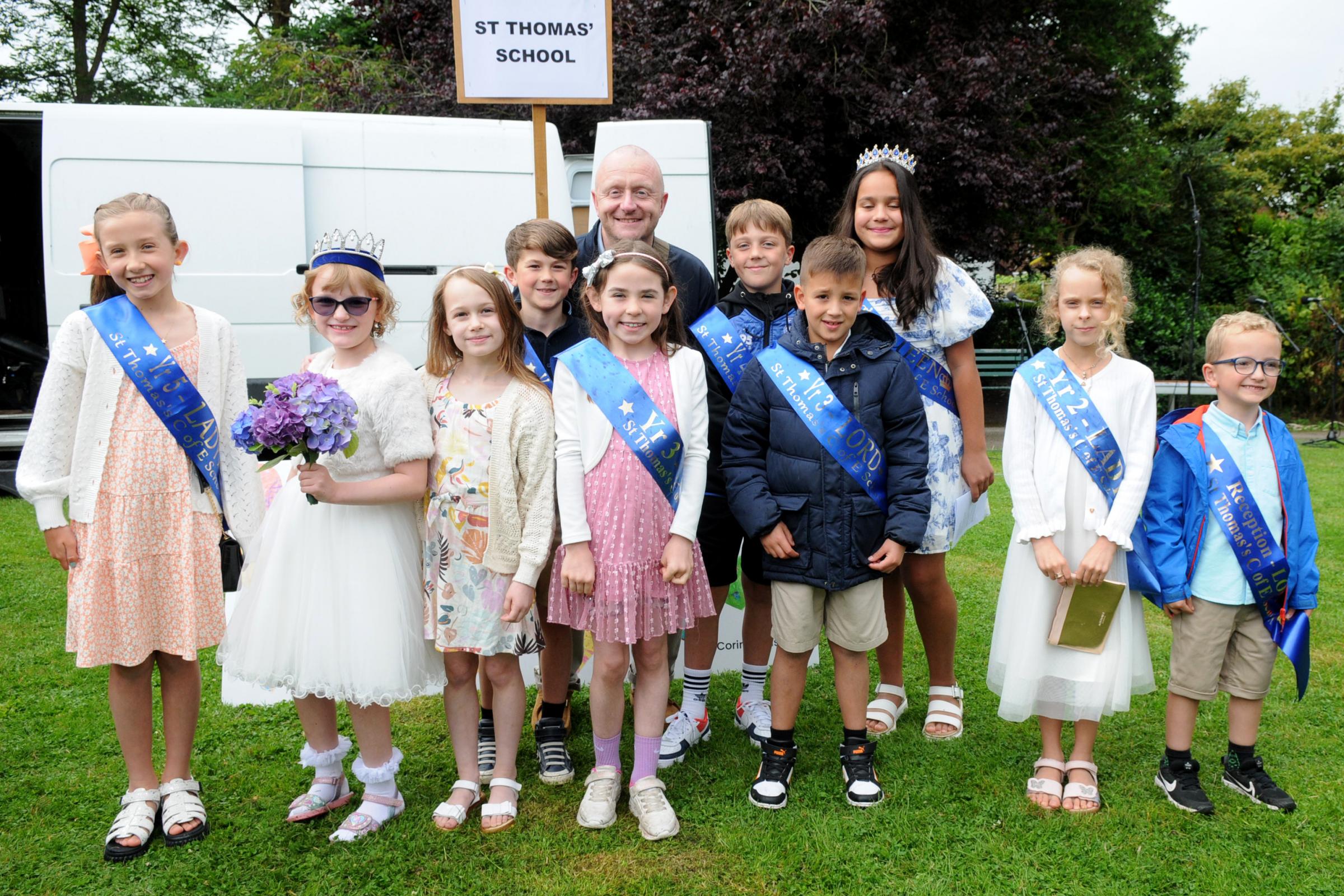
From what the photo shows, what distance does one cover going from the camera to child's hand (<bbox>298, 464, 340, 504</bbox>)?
7.71ft

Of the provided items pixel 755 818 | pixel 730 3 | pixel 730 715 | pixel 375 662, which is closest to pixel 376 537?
pixel 375 662

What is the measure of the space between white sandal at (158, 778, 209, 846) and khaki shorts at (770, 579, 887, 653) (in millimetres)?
1663

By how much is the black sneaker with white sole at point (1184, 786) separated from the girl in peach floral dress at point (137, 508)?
2.69 m

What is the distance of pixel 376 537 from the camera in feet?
8.23

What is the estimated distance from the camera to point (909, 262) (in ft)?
9.81

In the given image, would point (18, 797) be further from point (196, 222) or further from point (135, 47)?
point (135, 47)

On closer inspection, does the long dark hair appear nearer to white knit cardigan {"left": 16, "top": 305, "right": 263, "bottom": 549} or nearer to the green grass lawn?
the green grass lawn

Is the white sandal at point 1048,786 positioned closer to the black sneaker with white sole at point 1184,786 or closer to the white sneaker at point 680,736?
the black sneaker with white sole at point 1184,786

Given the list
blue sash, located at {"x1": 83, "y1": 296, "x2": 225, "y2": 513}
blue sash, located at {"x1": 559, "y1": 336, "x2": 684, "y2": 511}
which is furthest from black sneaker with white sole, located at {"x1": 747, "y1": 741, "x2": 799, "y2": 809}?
blue sash, located at {"x1": 83, "y1": 296, "x2": 225, "y2": 513}

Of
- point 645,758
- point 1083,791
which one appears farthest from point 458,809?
point 1083,791

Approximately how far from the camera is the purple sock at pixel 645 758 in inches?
107

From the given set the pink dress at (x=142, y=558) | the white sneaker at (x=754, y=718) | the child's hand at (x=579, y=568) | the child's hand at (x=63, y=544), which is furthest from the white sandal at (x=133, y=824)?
the white sneaker at (x=754, y=718)

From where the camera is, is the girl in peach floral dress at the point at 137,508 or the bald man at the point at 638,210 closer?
the girl in peach floral dress at the point at 137,508

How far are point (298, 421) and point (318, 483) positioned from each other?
7.9 inches
